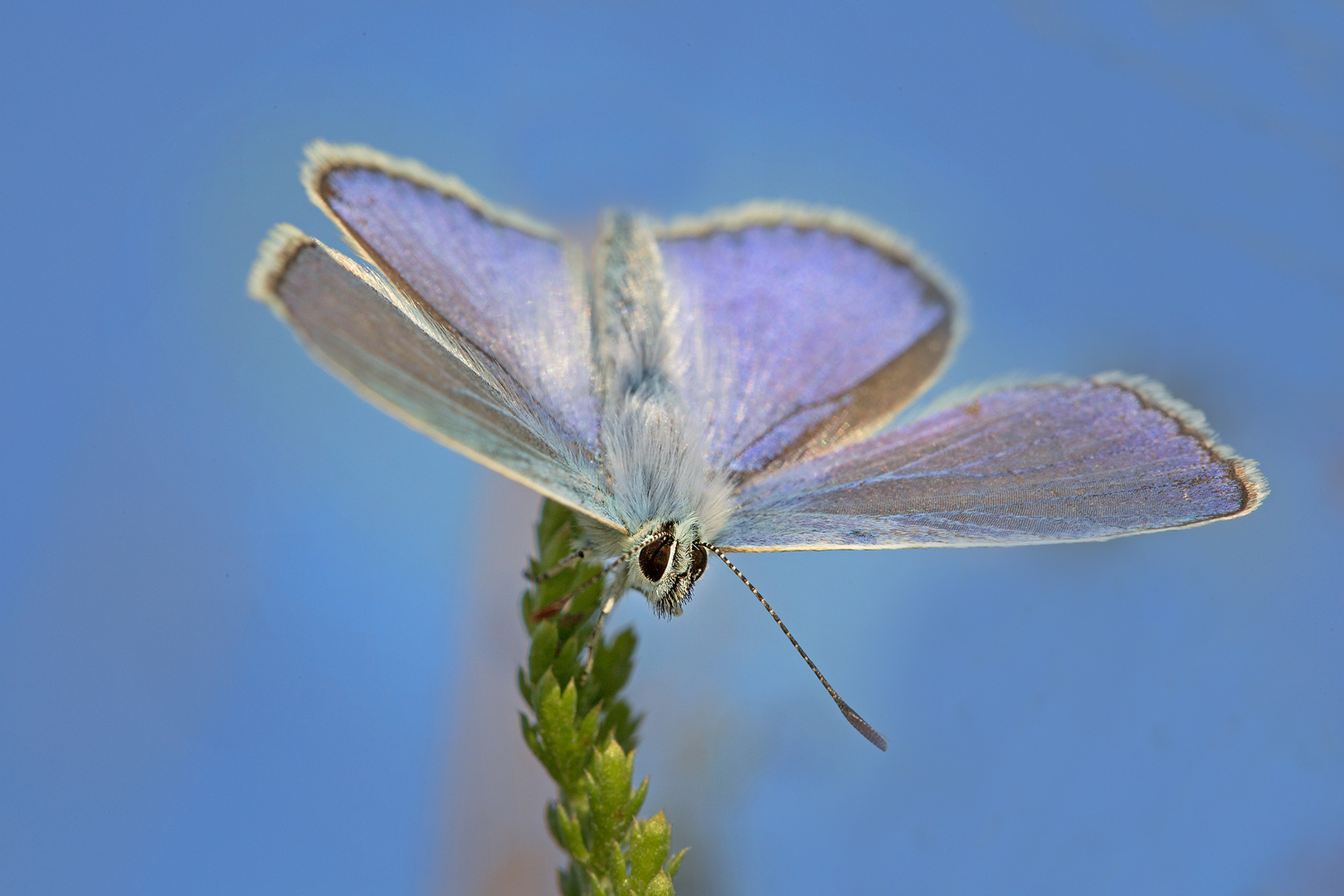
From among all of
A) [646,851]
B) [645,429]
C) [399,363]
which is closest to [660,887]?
[646,851]

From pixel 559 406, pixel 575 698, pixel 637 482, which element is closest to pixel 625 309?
pixel 559 406

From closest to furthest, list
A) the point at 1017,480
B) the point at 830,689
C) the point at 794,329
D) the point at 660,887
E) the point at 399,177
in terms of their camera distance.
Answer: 1. the point at 660,887
2. the point at 830,689
3. the point at 1017,480
4. the point at 399,177
5. the point at 794,329

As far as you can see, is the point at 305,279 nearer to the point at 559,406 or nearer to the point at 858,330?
the point at 559,406

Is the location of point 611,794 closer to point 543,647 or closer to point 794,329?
point 543,647

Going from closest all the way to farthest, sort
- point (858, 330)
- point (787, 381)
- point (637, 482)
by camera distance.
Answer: point (637, 482) → point (787, 381) → point (858, 330)

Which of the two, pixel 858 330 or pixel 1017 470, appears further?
pixel 858 330

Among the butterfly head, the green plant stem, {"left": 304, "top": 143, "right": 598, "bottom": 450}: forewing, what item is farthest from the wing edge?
the butterfly head
